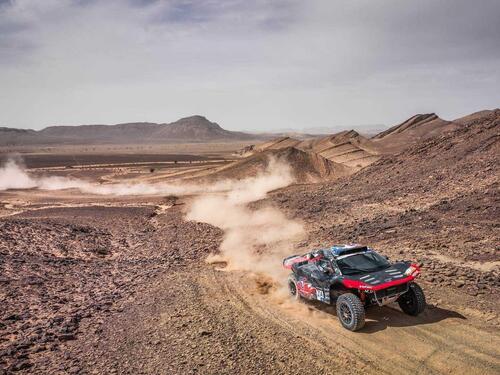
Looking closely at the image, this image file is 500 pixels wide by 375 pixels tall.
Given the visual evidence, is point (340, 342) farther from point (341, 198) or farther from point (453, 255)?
point (341, 198)

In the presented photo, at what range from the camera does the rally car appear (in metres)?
10.2

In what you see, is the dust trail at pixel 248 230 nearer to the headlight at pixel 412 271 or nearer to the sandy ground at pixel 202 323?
the sandy ground at pixel 202 323

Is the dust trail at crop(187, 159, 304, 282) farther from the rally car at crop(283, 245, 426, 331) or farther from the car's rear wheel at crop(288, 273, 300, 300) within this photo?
the rally car at crop(283, 245, 426, 331)

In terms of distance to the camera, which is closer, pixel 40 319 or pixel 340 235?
pixel 40 319

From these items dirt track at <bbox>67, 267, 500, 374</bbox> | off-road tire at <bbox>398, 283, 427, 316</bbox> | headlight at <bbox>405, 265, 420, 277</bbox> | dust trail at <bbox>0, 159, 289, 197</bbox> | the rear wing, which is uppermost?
headlight at <bbox>405, 265, 420, 277</bbox>

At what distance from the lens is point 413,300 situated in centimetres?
1080

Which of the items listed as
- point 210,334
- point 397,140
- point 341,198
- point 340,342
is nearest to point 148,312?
point 210,334

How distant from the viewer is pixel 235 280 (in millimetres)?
14922

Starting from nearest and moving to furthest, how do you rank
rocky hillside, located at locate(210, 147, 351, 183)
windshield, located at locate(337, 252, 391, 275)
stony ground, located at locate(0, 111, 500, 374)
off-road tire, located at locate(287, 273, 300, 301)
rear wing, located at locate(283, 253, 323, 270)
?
1. stony ground, located at locate(0, 111, 500, 374)
2. windshield, located at locate(337, 252, 391, 275)
3. rear wing, located at locate(283, 253, 323, 270)
4. off-road tire, located at locate(287, 273, 300, 301)
5. rocky hillside, located at locate(210, 147, 351, 183)

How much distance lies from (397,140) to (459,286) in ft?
207

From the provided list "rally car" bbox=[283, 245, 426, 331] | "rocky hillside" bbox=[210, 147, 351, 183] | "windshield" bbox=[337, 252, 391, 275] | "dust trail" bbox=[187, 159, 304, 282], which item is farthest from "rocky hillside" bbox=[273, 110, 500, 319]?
"rocky hillside" bbox=[210, 147, 351, 183]

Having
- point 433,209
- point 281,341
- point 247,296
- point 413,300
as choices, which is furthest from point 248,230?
point 281,341

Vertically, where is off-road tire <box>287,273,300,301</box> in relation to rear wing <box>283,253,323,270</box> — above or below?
below

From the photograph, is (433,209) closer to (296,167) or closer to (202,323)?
(202,323)
